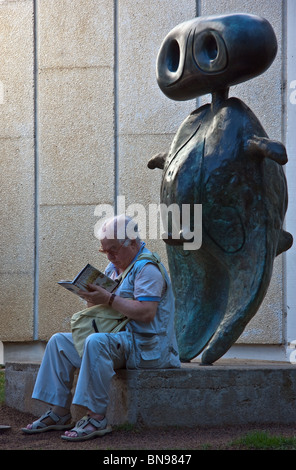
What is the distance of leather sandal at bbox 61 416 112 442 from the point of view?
3.99m

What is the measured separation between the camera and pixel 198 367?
4629 millimetres

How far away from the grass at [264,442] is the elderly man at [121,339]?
68 cm

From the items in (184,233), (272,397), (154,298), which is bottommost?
(272,397)

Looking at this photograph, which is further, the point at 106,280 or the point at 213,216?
the point at 213,216

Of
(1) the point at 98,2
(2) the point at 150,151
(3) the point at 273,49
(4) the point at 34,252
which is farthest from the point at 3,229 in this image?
(3) the point at 273,49

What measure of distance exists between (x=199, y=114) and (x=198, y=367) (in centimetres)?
183

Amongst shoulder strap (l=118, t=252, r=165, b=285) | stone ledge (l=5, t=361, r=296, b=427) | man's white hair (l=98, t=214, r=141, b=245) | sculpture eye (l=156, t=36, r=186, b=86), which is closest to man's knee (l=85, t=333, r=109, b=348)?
stone ledge (l=5, t=361, r=296, b=427)

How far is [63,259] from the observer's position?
8.48m

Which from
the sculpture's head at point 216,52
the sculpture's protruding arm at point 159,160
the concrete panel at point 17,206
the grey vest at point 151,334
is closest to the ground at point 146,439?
the grey vest at point 151,334

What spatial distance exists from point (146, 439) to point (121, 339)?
1.77 feet

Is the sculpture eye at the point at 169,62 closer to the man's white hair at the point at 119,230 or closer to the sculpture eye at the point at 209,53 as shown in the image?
the sculpture eye at the point at 209,53

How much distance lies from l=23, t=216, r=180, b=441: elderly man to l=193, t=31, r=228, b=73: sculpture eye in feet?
4.52

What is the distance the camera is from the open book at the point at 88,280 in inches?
166

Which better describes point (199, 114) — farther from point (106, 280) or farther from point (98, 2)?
point (98, 2)
